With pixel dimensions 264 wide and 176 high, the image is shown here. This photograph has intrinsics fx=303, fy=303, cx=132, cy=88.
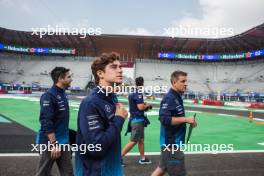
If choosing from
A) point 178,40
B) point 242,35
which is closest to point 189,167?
point 242,35

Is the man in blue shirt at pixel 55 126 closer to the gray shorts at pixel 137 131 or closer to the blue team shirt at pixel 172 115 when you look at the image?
the blue team shirt at pixel 172 115

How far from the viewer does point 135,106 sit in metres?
6.63

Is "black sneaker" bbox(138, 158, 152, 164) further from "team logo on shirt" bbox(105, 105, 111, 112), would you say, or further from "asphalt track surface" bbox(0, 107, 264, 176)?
"team logo on shirt" bbox(105, 105, 111, 112)

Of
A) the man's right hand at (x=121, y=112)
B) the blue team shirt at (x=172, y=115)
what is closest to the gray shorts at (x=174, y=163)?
the blue team shirt at (x=172, y=115)

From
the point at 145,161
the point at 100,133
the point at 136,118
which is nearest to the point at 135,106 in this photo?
the point at 136,118

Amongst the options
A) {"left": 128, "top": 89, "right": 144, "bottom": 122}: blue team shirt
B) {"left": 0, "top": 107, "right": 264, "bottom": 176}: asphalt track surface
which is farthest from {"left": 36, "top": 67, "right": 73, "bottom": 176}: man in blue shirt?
{"left": 128, "top": 89, "right": 144, "bottom": 122}: blue team shirt

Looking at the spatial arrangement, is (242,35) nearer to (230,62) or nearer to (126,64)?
(230,62)

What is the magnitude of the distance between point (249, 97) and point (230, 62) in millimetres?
19451

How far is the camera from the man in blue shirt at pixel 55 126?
13.2ft

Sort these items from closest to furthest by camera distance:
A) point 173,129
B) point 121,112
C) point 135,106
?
1. point 121,112
2. point 173,129
3. point 135,106

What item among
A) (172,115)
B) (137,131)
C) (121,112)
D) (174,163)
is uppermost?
(121,112)

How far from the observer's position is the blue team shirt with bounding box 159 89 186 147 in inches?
171

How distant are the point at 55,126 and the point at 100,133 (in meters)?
1.98

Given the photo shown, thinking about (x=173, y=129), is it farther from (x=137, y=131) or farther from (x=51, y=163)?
(x=137, y=131)
